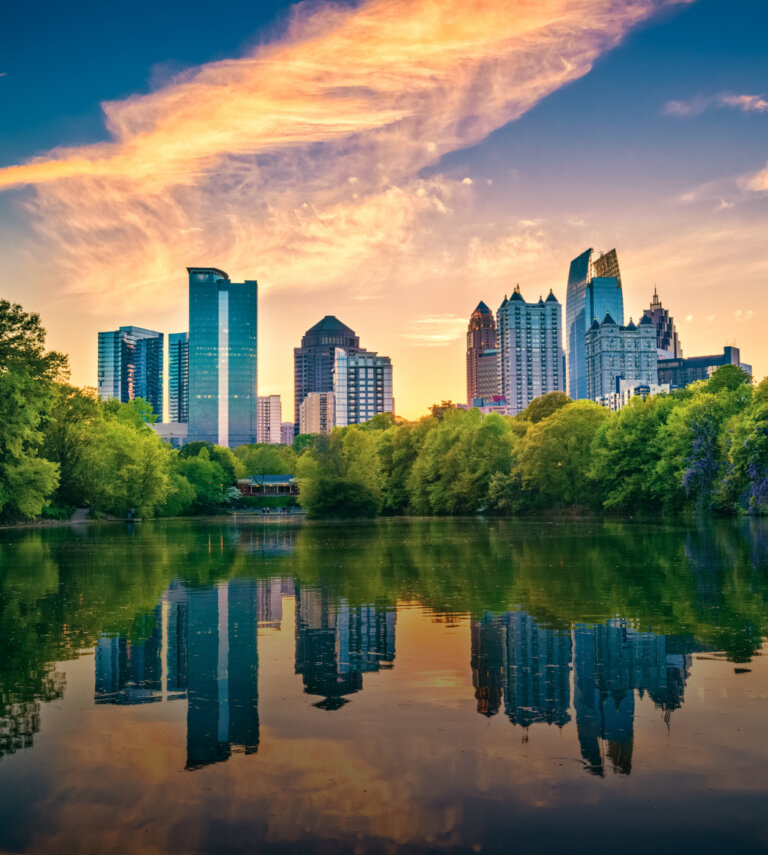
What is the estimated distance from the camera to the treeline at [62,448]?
6769cm

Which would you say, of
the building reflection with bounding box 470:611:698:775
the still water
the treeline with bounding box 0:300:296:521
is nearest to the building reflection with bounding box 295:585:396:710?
the still water

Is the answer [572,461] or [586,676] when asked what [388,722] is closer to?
[586,676]

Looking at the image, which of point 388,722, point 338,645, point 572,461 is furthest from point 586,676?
point 572,461

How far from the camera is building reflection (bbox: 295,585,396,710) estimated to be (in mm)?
12547

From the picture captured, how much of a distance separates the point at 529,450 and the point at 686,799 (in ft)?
296

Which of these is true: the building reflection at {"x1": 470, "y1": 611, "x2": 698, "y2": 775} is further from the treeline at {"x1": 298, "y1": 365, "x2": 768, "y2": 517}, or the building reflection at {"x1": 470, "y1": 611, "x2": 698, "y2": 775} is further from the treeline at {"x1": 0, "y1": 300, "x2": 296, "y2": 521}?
the treeline at {"x1": 0, "y1": 300, "x2": 296, "y2": 521}

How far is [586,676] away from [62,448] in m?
86.8

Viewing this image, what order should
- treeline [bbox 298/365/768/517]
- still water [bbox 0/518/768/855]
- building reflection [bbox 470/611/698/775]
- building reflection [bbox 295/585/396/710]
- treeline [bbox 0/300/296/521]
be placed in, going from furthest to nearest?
treeline [bbox 298/365/768/517] < treeline [bbox 0/300/296/521] < building reflection [bbox 295/585/396/710] < building reflection [bbox 470/611/698/775] < still water [bbox 0/518/768/855]

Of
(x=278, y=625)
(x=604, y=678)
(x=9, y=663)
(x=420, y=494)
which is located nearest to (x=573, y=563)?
(x=278, y=625)

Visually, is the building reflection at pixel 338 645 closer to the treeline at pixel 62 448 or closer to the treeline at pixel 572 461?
the treeline at pixel 62 448

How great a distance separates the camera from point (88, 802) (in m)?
7.99

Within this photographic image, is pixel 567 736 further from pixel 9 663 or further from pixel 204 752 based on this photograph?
pixel 9 663

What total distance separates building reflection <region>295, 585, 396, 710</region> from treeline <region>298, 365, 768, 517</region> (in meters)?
55.4

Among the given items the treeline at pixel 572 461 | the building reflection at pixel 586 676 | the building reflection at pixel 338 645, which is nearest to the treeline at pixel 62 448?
the treeline at pixel 572 461
